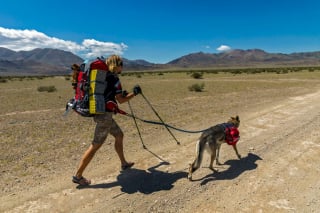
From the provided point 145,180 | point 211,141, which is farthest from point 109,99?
point 211,141

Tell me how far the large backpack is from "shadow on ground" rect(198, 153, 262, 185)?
8.19 ft

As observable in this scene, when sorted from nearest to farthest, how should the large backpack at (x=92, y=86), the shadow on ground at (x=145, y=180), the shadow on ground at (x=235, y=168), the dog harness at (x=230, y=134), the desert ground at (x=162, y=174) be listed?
the desert ground at (x=162, y=174), the large backpack at (x=92, y=86), the shadow on ground at (x=145, y=180), the shadow on ground at (x=235, y=168), the dog harness at (x=230, y=134)

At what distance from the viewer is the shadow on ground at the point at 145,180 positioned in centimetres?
467

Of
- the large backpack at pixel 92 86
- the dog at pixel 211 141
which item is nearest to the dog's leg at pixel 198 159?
the dog at pixel 211 141

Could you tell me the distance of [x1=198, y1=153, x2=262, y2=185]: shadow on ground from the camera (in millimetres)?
5031

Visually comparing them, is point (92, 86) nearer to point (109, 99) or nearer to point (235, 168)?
point (109, 99)

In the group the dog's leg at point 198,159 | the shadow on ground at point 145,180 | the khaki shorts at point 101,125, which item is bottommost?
the shadow on ground at point 145,180

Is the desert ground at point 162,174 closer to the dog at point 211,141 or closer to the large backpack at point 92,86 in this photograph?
the dog at point 211,141

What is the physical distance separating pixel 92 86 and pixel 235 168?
348 centimetres

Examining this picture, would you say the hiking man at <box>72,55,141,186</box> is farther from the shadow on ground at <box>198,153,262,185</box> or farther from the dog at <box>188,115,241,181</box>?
the shadow on ground at <box>198,153,262,185</box>

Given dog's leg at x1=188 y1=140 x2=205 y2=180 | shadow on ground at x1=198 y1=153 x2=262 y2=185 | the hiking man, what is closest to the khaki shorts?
the hiking man

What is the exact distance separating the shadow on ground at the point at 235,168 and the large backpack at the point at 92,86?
8.19ft

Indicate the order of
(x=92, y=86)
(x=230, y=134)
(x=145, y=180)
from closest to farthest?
(x=92, y=86) < (x=145, y=180) < (x=230, y=134)

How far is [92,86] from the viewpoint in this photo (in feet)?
14.1
